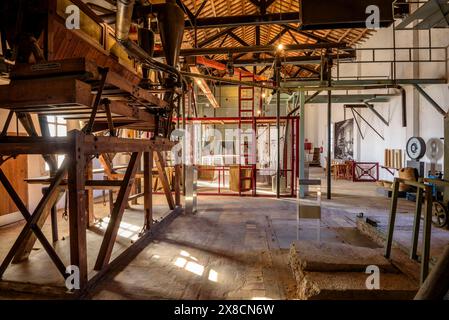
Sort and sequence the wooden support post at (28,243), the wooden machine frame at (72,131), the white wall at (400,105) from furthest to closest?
the white wall at (400,105)
the wooden support post at (28,243)
the wooden machine frame at (72,131)

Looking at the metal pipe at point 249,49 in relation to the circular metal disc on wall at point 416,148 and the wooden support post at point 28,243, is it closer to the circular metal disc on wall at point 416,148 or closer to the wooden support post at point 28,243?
→ the circular metal disc on wall at point 416,148

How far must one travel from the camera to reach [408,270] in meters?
2.94

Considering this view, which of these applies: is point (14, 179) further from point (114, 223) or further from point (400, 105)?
point (400, 105)

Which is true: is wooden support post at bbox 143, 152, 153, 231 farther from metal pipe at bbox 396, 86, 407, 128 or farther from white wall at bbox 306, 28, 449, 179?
metal pipe at bbox 396, 86, 407, 128

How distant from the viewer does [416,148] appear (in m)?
8.34

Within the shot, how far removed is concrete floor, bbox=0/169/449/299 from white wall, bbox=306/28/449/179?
3312 mm

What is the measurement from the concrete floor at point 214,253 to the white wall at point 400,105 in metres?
3.31

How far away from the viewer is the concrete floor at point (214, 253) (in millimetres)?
2951

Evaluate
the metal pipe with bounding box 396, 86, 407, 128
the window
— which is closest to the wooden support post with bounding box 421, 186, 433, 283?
the metal pipe with bounding box 396, 86, 407, 128

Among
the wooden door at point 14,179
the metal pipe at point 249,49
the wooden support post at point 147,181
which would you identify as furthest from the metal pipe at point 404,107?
the wooden door at point 14,179

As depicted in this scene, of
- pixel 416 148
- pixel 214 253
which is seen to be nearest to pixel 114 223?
pixel 214 253

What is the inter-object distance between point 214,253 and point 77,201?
2144 millimetres

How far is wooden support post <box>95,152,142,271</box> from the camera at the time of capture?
3.19 metres
